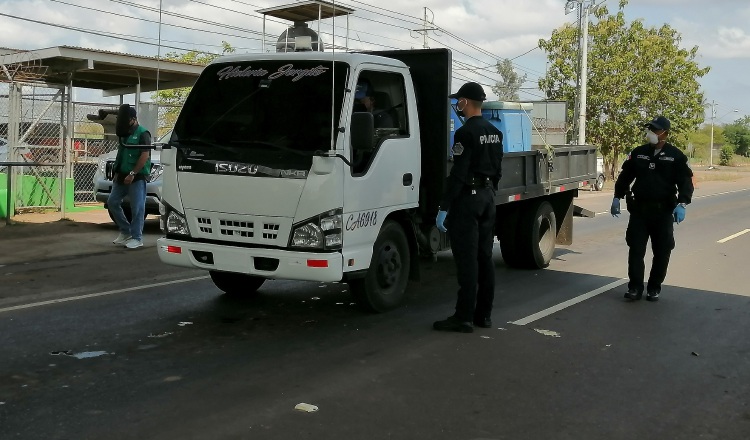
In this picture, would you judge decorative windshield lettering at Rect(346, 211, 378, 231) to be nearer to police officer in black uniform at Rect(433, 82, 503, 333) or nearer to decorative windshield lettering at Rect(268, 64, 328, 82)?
police officer in black uniform at Rect(433, 82, 503, 333)

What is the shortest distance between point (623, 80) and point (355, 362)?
130 feet

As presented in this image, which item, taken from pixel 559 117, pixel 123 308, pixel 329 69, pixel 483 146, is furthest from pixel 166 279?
pixel 559 117

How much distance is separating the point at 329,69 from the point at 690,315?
4132 millimetres

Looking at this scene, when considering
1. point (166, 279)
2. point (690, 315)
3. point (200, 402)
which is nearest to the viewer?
point (200, 402)

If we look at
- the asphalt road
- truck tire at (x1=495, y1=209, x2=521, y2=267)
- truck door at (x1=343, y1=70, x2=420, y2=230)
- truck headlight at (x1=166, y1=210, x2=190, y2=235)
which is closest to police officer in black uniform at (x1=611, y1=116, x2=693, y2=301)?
the asphalt road

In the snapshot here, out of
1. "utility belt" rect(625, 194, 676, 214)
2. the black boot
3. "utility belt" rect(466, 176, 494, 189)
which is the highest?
"utility belt" rect(466, 176, 494, 189)

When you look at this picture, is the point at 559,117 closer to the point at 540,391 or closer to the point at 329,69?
the point at 329,69

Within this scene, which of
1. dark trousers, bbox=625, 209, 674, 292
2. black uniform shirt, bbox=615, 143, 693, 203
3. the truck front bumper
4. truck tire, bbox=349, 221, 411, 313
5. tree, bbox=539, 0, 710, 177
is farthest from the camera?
tree, bbox=539, 0, 710, 177

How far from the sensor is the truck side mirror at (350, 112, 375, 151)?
6363 mm

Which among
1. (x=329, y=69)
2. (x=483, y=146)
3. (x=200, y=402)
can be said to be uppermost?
(x=329, y=69)

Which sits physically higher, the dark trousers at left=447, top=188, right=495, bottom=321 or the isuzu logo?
the isuzu logo

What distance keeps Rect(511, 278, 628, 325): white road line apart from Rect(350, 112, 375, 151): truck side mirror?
2.15 meters

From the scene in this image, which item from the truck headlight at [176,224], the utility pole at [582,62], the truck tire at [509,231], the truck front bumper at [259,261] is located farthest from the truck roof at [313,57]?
the utility pole at [582,62]

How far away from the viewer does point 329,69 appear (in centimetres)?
679
